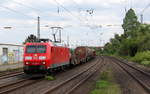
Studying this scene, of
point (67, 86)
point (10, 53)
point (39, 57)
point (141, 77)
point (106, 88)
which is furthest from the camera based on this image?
point (10, 53)

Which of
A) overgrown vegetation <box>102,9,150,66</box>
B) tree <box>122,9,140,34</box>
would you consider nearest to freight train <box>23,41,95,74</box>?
overgrown vegetation <box>102,9,150,66</box>

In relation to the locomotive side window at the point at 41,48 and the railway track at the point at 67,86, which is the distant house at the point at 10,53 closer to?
the locomotive side window at the point at 41,48

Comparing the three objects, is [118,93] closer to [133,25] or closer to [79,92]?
[79,92]

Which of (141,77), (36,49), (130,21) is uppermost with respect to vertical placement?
Answer: (130,21)

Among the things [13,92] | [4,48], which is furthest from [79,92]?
[4,48]

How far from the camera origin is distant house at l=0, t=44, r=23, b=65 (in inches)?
1686

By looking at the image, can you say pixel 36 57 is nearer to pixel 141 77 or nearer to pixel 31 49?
pixel 31 49

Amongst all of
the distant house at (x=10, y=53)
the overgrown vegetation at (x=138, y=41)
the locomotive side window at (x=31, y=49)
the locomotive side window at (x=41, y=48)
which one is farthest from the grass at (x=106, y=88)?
the overgrown vegetation at (x=138, y=41)

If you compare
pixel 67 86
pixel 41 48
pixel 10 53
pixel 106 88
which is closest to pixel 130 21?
pixel 10 53

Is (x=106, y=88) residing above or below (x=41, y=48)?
below

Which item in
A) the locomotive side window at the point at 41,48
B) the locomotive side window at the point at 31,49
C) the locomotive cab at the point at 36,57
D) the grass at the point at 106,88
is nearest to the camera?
the grass at the point at 106,88

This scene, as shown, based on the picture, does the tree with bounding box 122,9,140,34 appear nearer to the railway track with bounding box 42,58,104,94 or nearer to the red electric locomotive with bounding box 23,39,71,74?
the red electric locomotive with bounding box 23,39,71,74

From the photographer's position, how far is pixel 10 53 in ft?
145

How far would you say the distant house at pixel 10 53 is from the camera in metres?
42.8
